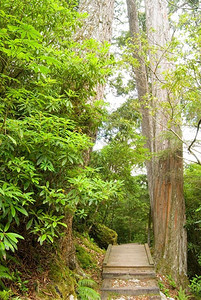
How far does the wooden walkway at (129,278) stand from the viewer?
416cm

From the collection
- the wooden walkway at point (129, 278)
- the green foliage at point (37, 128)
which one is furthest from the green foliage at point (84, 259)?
the green foliage at point (37, 128)

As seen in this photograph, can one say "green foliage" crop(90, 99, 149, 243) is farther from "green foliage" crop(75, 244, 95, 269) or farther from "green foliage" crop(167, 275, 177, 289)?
"green foliage" crop(167, 275, 177, 289)

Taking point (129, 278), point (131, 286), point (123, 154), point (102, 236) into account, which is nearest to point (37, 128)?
point (131, 286)

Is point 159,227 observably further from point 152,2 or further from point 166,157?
point 152,2

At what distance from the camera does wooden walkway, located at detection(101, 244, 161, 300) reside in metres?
4.16

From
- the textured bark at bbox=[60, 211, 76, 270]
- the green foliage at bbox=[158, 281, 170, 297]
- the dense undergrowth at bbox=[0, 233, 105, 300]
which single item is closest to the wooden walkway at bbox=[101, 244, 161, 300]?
the green foliage at bbox=[158, 281, 170, 297]

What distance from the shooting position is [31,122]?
94.7 inches

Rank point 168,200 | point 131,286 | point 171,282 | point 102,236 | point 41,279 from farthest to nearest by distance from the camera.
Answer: point 102,236 < point 168,200 < point 171,282 < point 131,286 < point 41,279

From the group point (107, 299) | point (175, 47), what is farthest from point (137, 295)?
point (175, 47)

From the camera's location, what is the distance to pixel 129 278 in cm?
470

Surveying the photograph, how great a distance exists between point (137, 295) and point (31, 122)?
141 inches

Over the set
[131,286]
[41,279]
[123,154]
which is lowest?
[131,286]

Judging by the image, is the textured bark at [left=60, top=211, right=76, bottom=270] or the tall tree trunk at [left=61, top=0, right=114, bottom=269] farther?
the tall tree trunk at [left=61, top=0, right=114, bottom=269]

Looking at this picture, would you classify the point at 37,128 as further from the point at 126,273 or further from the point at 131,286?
the point at 126,273
